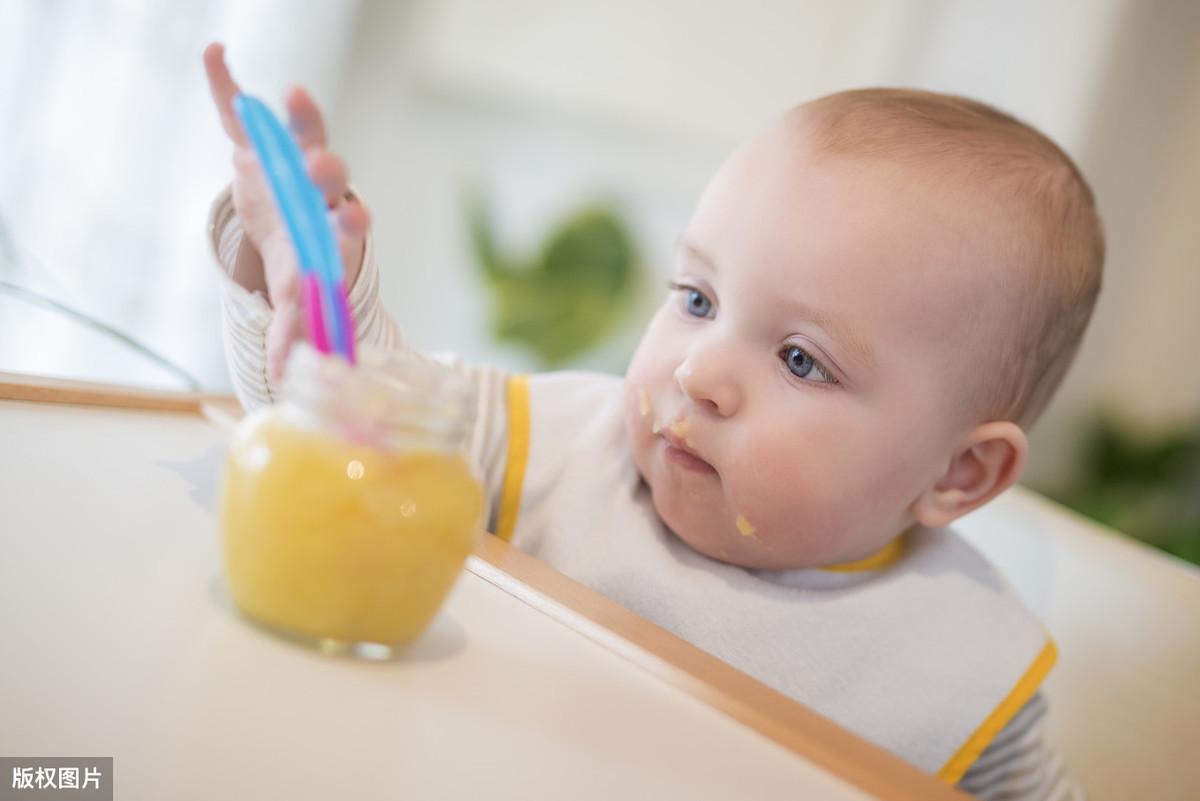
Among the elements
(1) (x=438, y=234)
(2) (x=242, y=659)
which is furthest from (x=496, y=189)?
(2) (x=242, y=659)

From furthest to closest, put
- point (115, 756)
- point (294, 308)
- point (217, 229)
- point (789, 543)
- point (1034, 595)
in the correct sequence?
point (1034, 595)
point (789, 543)
point (217, 229)
point (294, 308)
point (115, 756)

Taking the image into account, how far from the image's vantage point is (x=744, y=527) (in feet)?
2.88

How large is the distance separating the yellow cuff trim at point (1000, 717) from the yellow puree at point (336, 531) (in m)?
0.66

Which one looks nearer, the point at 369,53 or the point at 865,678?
the point at 865,678

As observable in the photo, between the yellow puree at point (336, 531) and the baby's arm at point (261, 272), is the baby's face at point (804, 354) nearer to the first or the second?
the baby's arm at point (261, 272)

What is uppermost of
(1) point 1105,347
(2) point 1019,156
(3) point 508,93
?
(2) point 1019,156

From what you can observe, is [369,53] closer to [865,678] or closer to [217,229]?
[217,229]

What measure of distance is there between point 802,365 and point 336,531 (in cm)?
52

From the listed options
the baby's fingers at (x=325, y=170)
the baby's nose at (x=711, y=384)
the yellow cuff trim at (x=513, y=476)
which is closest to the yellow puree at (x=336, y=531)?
the baby's fingers at (x=325, y=170)

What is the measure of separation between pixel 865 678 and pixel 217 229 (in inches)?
25.6

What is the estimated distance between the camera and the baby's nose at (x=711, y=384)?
84 cm

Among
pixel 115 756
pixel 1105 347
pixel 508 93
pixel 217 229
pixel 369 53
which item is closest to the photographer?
pixel 115 756

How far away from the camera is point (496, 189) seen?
280cm

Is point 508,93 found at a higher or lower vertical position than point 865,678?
higher
